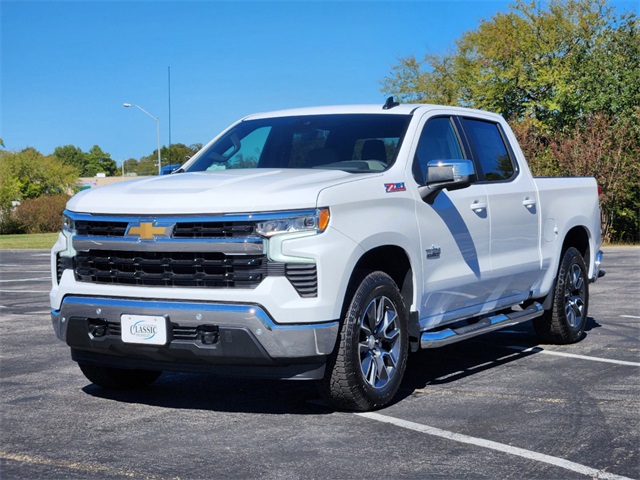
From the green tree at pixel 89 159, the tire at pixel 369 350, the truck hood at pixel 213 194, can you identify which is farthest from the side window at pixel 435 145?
the green tree at pixel 89 159

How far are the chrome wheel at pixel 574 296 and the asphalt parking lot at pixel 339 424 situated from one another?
0.48 meters

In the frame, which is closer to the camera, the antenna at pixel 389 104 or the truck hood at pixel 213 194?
the truck hood at pixel 213 194

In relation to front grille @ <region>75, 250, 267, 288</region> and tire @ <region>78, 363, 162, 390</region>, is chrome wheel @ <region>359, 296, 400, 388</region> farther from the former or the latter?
tire @ <region>78, 363, 162, 390</region>

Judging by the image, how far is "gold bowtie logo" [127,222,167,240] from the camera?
5.70 meters

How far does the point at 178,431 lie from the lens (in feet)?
18.2

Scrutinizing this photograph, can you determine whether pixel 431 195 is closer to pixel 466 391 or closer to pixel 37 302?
pixel 466 391

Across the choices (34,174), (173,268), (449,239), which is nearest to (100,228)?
(173,268)

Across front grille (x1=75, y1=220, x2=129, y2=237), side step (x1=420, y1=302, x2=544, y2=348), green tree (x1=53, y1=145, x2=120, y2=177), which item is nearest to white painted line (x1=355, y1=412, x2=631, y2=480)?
side step (x1=420, y1=302, x2=544, y2=348)

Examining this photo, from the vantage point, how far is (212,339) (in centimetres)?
559

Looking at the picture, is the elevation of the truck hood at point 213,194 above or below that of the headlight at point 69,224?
above

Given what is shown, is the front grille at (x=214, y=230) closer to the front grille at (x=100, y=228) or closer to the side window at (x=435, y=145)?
the front grille at (x=100, y=228)

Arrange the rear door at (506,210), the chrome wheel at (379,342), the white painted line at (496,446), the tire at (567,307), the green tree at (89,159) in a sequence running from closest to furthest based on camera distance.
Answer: the white painted line at (496,446) < the chrome wheel at (379,342) < the rear door at (506,210) < the tire at (567,307) < the green tree at (89,159)

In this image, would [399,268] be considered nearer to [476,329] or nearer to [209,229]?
[476,329]

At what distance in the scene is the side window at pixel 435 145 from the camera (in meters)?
6.89
